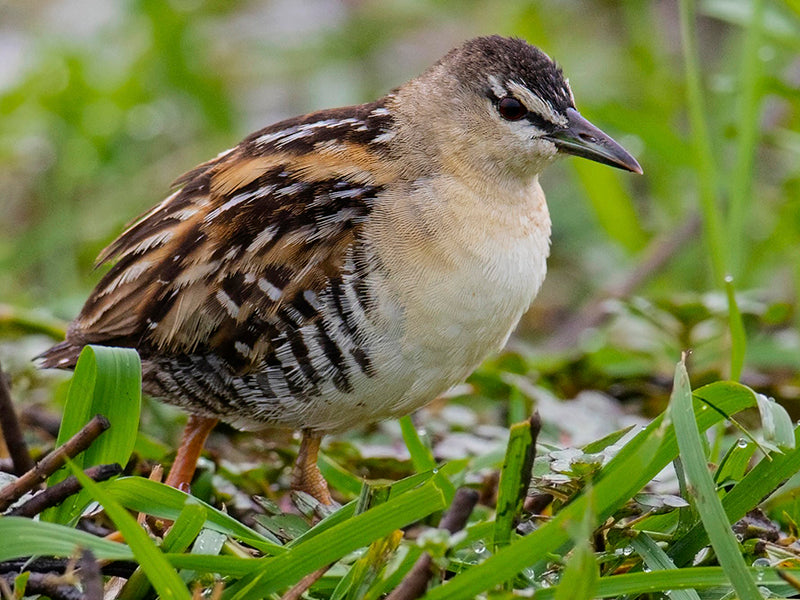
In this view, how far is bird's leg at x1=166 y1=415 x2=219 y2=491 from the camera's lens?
11.3 feet

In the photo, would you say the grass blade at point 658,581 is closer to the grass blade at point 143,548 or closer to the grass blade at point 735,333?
the grass blade at point 143,548

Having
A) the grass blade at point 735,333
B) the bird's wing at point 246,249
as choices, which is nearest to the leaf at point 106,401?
the bird's wing at point 246,249

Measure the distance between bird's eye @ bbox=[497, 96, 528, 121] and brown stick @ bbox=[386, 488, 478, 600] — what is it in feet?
5.28

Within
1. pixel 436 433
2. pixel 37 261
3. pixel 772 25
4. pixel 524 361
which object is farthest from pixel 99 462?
pixel 37 261

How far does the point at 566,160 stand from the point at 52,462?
4.87 m

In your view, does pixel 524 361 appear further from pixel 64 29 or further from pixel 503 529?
pixel 64 29

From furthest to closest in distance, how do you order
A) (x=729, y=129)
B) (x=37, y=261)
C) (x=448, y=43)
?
(x=448, y=43) < (x=37, y=261) < (x=729, y=129)

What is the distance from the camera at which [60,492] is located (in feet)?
8.12

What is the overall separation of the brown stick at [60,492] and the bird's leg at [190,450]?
35.2 inches

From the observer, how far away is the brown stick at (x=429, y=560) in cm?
214

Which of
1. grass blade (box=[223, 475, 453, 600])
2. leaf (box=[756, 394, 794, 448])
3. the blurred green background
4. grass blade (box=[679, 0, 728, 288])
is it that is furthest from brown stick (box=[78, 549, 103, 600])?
grass blade (box=[679, 0, 728, 288])

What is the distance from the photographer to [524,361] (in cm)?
429

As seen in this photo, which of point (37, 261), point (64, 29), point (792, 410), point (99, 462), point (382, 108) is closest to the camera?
point (99, 462)

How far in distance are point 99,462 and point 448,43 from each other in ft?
21.7
